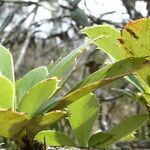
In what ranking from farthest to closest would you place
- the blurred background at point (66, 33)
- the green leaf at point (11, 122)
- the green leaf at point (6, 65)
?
the blurred background at point (66, 33), the green leaf at point (6, 65), the green leaf at point (11, 122)

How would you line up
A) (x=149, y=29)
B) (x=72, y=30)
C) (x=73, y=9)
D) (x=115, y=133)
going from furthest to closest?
1. (x=72, y=30)
2. (x=73, y=9)
3. (x=115, y=133)
4. (x=149, y=29)

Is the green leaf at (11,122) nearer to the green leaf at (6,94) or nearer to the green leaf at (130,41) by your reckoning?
the green leaf at (6,94)

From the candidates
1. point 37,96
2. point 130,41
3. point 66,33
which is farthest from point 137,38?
point 66,33

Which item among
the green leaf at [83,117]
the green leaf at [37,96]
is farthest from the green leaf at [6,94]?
the green leaf at [83,117]

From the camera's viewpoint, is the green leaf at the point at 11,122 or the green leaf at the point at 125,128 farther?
the green leaf at the point at 125,128

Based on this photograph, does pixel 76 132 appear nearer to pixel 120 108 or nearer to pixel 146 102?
pixel 146 102

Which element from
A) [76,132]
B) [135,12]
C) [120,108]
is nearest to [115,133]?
[76,132]

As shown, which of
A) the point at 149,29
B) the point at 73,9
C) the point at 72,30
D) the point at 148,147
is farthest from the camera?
the point at 72,30

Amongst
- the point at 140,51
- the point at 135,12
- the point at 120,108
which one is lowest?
the point at 120,108
